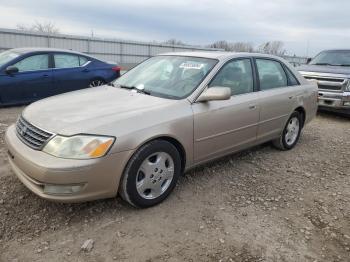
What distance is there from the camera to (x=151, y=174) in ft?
11.7

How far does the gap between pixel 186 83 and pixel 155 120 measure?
→ 86 centimetres

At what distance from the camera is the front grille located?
3.20 m

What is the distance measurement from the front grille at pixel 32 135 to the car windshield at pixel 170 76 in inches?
52.8

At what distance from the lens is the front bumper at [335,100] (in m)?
8.59

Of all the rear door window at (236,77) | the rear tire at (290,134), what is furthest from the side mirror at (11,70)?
the rear tire at (290,134)

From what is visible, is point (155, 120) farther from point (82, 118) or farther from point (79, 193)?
point (79, 193)

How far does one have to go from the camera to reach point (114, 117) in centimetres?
336

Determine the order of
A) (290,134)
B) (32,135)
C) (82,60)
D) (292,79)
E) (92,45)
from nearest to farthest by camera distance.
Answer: (32,135) → (292,79) → (290,134) → (82,60) → (92,45)

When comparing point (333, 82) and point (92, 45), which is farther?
point (92, 45)

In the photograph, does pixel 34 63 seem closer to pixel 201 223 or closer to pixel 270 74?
pixel 270 74

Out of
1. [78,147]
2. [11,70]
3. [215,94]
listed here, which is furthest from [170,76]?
[11,70]

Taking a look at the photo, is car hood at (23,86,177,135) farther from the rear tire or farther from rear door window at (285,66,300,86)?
rear door window at (285,66,300,86)

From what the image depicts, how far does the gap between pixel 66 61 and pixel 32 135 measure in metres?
5.54

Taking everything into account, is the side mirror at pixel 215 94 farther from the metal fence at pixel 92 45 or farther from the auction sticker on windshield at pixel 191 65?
the metal fence at pixel 92 45
